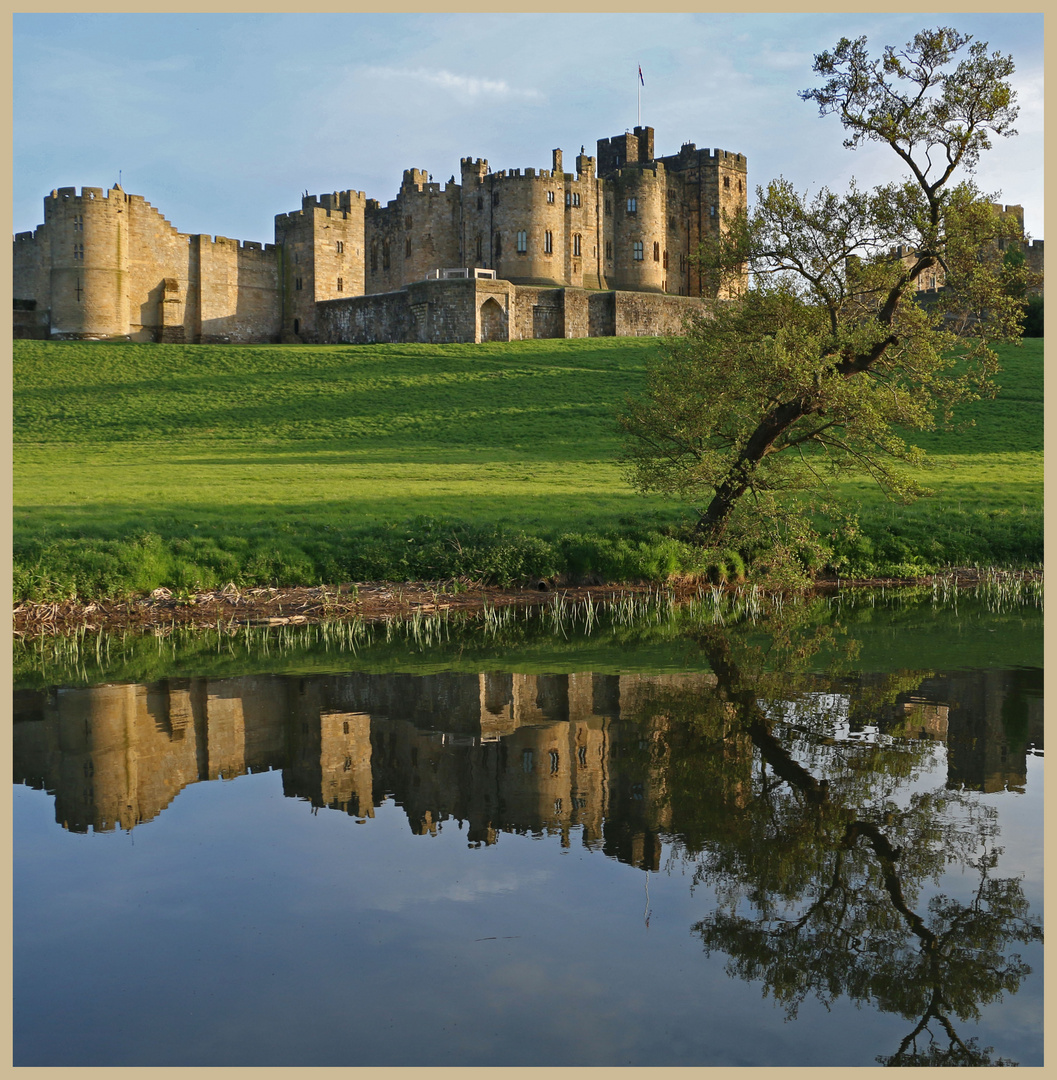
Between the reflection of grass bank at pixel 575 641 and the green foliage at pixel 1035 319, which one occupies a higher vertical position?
the green foliage at pixel 1035 319

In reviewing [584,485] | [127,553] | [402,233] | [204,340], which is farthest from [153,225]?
[127,553]

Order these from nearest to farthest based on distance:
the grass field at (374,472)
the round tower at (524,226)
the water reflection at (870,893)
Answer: the water reflection at (870,893) → the grass field at (374,472) → the round tower at (524,226)

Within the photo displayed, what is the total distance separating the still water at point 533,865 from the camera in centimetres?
587

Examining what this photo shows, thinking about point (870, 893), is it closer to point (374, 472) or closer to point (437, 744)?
point (437, 744)

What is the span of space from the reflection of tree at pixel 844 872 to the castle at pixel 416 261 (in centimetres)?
4804

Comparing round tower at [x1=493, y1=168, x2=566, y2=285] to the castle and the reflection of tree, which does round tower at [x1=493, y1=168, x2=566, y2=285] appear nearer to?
the castle

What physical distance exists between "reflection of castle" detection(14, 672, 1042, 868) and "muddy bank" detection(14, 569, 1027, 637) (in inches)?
147

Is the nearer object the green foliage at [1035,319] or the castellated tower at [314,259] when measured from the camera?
the green foliage at [1035,319]

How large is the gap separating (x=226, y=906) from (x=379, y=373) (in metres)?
42.8

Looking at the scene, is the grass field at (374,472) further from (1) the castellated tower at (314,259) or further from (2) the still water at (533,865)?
(1) the castellated tower at (314,259)

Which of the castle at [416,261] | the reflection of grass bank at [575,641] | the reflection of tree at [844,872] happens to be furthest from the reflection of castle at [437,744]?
the castle at [416,261]

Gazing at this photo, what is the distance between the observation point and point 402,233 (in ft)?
233

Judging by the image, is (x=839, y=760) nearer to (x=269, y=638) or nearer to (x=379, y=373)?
(x=269, y=638)

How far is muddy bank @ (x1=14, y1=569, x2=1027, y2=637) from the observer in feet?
52.4
